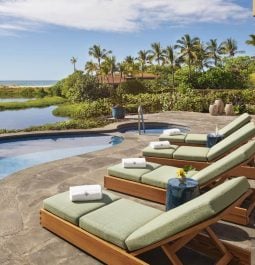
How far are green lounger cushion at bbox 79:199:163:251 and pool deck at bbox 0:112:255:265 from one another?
42cm

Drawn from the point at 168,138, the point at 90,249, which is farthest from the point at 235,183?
the point at 168,138

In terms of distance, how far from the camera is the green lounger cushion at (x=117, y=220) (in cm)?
368

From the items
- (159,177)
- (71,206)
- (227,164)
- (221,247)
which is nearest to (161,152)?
(159,177)

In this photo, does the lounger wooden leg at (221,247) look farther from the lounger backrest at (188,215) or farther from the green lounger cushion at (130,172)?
the green lounger cushion at (130,172)

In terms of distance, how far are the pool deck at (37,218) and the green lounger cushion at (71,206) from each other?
1.21 feet

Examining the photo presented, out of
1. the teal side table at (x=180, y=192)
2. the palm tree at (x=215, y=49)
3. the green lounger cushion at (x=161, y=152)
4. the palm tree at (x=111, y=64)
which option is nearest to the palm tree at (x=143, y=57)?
the palm tree at (x=215, y=49)

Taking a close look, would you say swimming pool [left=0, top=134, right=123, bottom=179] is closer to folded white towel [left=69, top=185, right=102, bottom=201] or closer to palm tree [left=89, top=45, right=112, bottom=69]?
folded white towel [left=69, top=185, right=102, bottom=201]

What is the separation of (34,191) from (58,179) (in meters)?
0.78

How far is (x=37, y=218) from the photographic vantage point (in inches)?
199

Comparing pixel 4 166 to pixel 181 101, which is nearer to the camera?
pixel 4 166

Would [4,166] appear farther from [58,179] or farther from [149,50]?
[149,50]

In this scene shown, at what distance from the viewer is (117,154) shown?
29.7 ft

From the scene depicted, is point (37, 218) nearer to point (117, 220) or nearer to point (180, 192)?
point (117, 220)

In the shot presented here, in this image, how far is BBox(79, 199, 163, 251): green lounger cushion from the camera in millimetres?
3676
